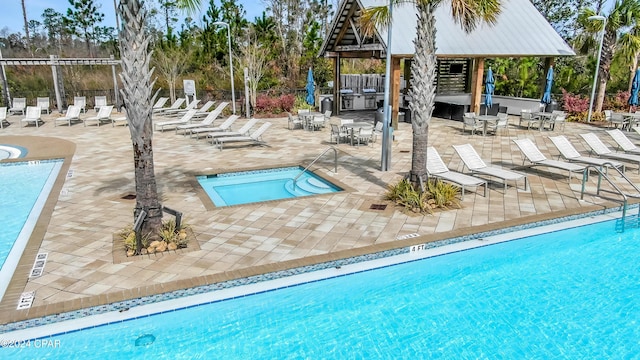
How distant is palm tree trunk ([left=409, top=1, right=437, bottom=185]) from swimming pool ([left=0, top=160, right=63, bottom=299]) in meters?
6.83

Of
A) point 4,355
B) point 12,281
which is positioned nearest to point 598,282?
point 4,355

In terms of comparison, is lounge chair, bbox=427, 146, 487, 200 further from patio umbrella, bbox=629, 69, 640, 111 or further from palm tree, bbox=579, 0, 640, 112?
palm tree, bbox=579, 0, 640, 112

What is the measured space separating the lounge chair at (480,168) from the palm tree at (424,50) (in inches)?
62.0

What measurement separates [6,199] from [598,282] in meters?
11.2

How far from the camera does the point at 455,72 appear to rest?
24703 millimetres

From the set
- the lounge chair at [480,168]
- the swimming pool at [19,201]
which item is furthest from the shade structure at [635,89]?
the swimming pool at [19,201]

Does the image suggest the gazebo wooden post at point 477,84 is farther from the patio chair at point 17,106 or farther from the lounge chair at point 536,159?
the patio chair at point 17,106

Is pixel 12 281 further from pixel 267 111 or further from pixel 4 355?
pixel 267 111

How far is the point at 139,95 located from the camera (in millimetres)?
6238

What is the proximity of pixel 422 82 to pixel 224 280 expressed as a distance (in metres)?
5.25

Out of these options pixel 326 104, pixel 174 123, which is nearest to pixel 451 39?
pixel 326 104

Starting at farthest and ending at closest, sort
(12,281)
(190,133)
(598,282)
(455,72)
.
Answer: (455,72), (190,133), (598,282), (12,281)

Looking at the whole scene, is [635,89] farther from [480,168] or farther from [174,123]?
[174,123]

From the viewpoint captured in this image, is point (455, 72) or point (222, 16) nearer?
point (455, 72)
